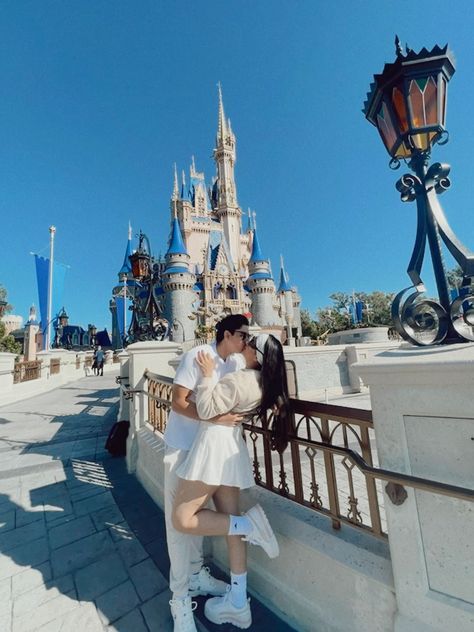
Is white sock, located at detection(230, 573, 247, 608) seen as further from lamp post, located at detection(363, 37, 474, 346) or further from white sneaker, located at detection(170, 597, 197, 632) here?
lamp post, located at detection(363, 37, 474, 346)

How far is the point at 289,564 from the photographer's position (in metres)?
1.87

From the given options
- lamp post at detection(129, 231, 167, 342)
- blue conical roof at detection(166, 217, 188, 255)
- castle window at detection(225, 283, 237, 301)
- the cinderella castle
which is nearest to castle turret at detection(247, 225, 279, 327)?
the cinderella castle

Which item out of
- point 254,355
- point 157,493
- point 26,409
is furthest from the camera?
point 26,409

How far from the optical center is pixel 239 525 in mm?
1769

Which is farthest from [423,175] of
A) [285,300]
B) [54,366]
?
[285,300]

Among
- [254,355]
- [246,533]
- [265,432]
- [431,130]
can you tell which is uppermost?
[431,130]

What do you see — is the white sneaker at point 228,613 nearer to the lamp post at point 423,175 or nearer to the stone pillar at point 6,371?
the lamp post at point 423,175

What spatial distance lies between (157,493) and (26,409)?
8.93m

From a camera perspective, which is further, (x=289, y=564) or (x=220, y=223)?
(x=220, y=223)

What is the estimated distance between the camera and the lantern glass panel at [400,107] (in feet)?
5.99

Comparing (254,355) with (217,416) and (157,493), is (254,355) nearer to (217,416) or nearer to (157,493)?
(217,416)

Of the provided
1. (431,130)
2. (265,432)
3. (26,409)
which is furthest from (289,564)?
(26,409)

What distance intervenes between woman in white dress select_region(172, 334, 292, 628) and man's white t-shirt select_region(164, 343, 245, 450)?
8 cm

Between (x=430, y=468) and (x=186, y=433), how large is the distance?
144 centimetres
